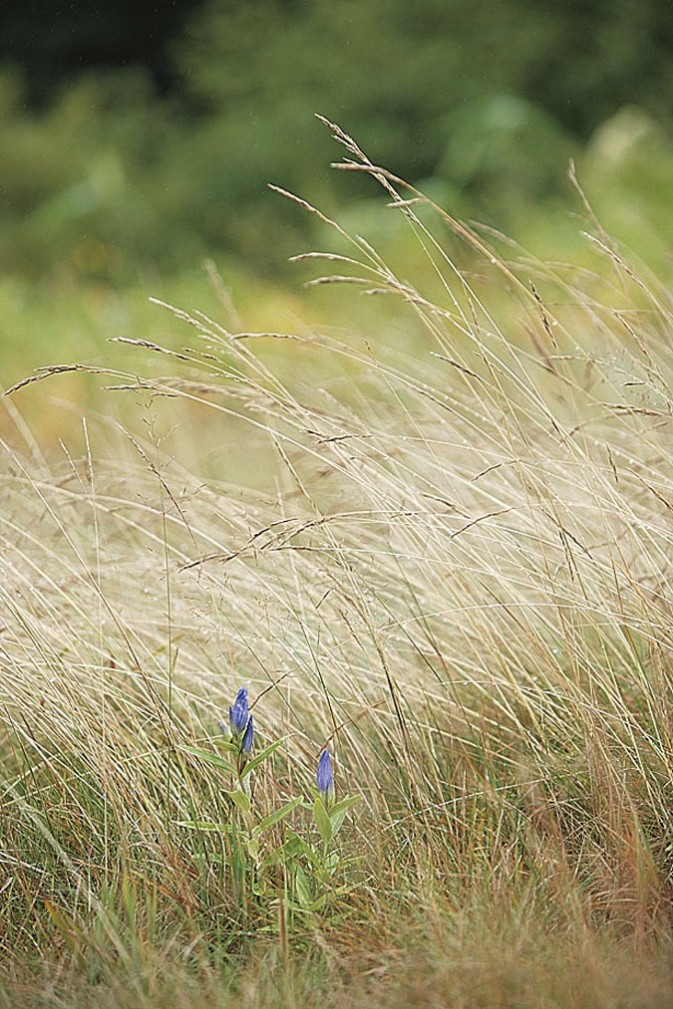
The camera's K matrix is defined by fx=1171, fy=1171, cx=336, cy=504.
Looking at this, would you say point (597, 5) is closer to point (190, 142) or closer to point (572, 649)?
point (190, 142)

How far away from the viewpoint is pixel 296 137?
30.4 ft

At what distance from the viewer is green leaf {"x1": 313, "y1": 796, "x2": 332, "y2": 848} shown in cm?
154

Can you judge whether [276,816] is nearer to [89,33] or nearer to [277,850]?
[277,850]

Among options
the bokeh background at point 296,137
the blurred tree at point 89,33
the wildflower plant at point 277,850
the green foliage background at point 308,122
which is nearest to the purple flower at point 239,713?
the wildflower plant at point 277,850

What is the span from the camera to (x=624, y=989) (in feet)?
4.32

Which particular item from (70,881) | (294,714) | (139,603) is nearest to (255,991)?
(70,881)

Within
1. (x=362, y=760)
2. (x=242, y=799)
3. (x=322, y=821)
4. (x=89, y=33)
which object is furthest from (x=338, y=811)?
(x=89, y=33)

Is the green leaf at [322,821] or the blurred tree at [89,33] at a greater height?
the blurred tree at [89,33]

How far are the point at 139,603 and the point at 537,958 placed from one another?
1.30 metres

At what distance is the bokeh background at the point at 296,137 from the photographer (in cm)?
762

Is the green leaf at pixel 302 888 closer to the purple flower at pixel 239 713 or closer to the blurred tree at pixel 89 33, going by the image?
the purple flower at pixel 239 713

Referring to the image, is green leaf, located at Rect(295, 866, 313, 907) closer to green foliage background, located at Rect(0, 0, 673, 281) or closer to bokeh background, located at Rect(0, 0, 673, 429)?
bokeh background, located at Rect(0, 0, 673, 429)

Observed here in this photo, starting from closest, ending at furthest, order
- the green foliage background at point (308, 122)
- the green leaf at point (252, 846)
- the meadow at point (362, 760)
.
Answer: the meadow at point (362, 760), the green leaf at point (252, 846), the green foliage background at point (308, 122)

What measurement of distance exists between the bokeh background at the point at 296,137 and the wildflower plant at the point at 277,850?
18.0 feet
